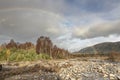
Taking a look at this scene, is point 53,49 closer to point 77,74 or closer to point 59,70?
point 59,70

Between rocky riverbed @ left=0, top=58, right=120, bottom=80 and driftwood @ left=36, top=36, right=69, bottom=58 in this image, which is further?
driftwood @ left=36, top=36, right=69, bottom=58

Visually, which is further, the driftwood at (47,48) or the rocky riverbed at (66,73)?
the driftwood at (47,48)

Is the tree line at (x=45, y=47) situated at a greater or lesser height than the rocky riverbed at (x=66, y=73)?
greater

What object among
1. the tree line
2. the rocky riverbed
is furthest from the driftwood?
the rocky riverbed

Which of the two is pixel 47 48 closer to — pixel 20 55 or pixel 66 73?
pixel 20 55

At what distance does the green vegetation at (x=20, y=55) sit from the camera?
143ft

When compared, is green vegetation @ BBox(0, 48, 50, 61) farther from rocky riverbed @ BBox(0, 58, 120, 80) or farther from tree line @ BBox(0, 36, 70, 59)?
rocky riverbed @ BBox(0, 58, 120, 80)

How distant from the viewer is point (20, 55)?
145 ft

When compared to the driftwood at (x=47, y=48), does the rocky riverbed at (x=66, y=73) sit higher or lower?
lower

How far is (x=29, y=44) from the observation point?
4994cm

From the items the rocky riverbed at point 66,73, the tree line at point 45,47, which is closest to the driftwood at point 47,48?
the tree line at point 45,47

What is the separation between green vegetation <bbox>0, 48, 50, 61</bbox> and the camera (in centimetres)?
4362

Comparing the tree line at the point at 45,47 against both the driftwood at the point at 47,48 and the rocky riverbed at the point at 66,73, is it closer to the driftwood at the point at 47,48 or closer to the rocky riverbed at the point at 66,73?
the driftwood at the point at 47,48

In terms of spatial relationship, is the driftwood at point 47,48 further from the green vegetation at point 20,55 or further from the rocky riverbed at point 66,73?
the rocky riverbed at point 66,73
